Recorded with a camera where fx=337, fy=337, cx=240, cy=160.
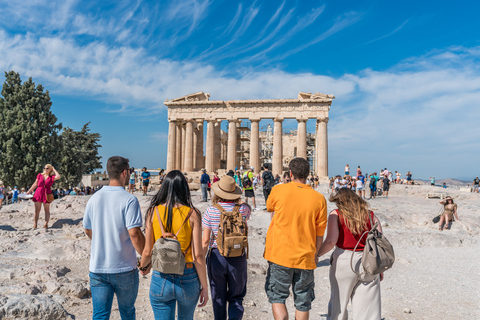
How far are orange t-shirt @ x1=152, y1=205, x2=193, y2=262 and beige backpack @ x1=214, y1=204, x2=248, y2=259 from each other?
56 centimetres

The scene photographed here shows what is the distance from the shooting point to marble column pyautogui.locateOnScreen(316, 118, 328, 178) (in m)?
33.6

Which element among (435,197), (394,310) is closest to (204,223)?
(394,310)

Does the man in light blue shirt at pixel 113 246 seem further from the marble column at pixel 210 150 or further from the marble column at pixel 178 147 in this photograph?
the marble column at pixel 178 147

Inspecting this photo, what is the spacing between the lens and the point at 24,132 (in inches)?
1074

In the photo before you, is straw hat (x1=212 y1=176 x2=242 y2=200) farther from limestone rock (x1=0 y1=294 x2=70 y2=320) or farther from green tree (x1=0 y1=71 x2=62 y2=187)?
green tree (x1=0 y1=71 x2=62 y2=187)

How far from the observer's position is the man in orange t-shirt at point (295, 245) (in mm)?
3818

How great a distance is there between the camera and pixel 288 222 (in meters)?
3.85

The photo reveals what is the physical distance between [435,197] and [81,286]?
74.8 ft

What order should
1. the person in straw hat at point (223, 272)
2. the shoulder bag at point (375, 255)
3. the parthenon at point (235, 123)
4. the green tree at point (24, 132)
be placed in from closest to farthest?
the shoulder bag at point (375, 255) < the person in straw hat at point (223, 272) < the green tree at point (24, 132) < the parthenon at point (235, 123)

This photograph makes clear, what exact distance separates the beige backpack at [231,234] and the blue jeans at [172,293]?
1.86ft

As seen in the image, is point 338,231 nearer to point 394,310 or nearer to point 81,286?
point 394,310

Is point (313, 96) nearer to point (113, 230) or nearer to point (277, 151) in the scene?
point (277, 151)

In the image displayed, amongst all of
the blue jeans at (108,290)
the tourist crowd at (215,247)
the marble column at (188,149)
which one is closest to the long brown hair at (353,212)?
the tourist crowd at (215,247)

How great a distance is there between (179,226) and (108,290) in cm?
97
